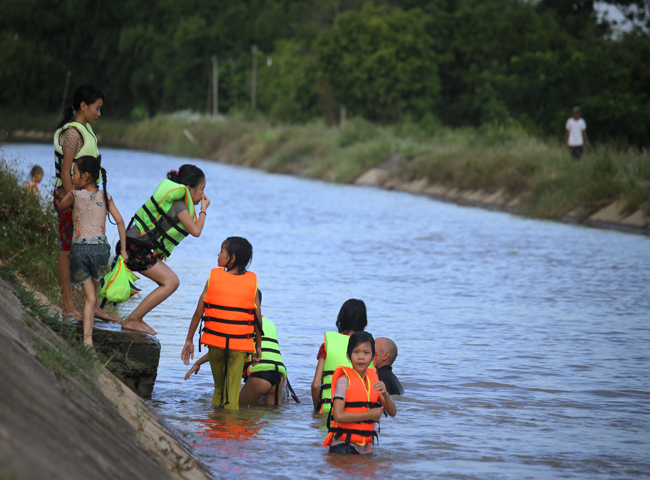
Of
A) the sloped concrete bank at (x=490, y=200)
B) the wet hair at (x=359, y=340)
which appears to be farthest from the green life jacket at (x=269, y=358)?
the sloped concrete bank at (x=490, y=200)

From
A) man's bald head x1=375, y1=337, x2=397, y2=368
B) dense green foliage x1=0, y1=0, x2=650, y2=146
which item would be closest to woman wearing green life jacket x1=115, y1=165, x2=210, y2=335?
man's bald head x1=375, y1=337, x2=397, y2=368

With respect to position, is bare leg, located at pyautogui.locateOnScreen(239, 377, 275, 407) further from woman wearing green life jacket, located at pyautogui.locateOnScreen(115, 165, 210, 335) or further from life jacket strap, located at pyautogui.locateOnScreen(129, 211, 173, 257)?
life jacket strap, located at pyautogui.locateOnScreen(129, 211, 173, 257)

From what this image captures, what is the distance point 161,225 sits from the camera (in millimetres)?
6777

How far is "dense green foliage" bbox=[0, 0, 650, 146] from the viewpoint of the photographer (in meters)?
37.7

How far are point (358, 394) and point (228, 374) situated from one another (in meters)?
1.39

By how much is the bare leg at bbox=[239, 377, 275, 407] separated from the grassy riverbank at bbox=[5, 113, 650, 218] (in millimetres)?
14980

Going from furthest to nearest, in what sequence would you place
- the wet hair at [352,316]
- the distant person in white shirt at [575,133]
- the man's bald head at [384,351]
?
the distant person in white shirt at [575,133] → the man's bald head at [384,351] → the wet hair at [352,316]

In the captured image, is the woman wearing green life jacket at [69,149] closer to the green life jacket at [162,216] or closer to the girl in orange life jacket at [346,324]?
the green life jacket at [162,216]

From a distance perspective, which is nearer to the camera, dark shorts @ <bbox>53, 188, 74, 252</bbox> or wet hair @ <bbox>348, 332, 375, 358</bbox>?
wet hair @ <bbox>348, 332, 375, 358</bbox>

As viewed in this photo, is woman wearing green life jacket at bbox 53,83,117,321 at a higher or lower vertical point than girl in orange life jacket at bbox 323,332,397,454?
higher

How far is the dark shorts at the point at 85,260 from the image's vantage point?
638 cm

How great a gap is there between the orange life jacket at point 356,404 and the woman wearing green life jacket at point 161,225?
6.14 feet

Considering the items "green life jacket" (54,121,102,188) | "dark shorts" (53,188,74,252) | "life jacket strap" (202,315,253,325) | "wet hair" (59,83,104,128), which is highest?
A: "wet hair" (59,83,104,128)

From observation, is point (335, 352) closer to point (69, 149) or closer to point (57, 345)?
point (57, 345)
